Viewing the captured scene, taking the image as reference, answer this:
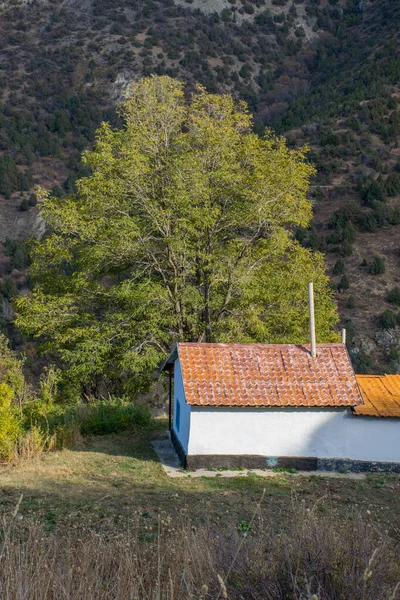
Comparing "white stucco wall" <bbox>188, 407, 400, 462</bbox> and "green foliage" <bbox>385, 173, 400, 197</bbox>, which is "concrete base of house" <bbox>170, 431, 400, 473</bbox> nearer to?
"white stucco wall" <bbox>188, 407, 400, 462</bbox>

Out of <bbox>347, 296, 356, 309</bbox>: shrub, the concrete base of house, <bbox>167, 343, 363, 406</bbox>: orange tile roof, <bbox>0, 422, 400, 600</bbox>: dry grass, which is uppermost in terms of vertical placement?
<bbox>0, 422, 400, 600</bbox>: dry grass

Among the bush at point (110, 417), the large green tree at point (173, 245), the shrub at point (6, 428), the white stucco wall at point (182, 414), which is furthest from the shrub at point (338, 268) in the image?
the shrub at point (6, 428)

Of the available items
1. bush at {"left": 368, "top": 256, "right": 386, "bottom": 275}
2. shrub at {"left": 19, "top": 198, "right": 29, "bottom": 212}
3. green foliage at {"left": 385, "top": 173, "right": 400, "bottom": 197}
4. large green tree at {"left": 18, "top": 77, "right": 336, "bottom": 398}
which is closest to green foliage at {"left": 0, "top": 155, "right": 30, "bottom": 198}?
shrub at {"left": 19, "top": 198, "right": 29, "bottom": 212}

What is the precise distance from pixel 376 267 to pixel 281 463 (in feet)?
93.2

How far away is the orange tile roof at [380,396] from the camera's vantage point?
14406 mm

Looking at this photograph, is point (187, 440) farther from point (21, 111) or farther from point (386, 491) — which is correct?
point (21, 111)

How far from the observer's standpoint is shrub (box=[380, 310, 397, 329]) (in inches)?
1419

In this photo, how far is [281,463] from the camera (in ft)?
46.3

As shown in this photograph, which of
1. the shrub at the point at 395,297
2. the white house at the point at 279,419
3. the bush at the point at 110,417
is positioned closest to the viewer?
the white house at the point at 279,419

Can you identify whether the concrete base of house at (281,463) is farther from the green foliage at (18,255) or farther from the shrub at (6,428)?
the green foliage at (18,255)

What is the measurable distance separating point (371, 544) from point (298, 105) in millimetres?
66732

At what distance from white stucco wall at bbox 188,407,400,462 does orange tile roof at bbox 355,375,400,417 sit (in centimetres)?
20

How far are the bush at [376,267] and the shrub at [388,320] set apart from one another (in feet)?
15.8

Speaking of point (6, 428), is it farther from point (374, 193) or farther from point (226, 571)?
point (374, 193)
